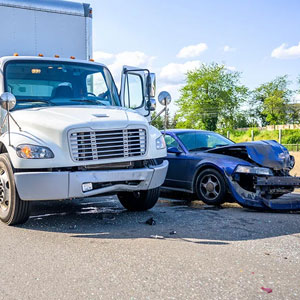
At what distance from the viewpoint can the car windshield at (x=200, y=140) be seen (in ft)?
29.8

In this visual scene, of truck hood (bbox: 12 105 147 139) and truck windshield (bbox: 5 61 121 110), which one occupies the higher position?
truck windshield (bbox: 5 61 121 110)

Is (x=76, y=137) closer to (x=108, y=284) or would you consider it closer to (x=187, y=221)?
(x=187, y=221)

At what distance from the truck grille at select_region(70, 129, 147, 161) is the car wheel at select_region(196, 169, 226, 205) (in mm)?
1989

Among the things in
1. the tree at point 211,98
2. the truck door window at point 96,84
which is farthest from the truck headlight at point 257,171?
the tree at point 211,98

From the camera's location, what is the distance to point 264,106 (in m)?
75.2

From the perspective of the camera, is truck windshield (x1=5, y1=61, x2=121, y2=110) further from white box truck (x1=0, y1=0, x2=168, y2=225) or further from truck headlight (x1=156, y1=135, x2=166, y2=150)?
truck headlight (x1=156, y1=135, x2=166, y2=150)

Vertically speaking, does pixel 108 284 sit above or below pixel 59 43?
below

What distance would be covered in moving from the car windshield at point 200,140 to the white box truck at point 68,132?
1.58 metres

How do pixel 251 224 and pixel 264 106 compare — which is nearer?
pixel 251 224

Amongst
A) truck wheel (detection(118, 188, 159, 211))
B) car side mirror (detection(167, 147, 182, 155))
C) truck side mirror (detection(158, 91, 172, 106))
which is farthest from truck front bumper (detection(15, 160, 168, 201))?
car side mirror (detection(167, 147, 182, 155))

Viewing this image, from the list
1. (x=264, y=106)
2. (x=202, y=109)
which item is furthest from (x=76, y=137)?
(x=264, y=106)

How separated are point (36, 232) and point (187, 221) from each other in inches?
83.3

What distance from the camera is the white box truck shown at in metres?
5.75

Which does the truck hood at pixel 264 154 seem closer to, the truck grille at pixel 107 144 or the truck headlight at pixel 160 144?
the truck headlight at pixel 160 144
